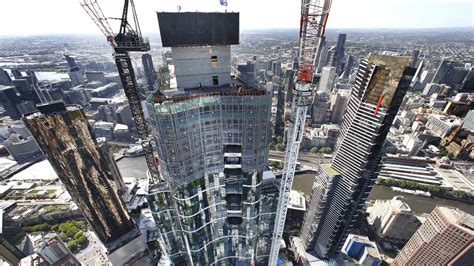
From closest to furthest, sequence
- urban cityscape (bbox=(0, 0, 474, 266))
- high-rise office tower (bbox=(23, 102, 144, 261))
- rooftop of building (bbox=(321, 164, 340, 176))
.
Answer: urban cityscape (bbox=(0, 0, 474, 266)) < high-rise office tower (bbox=(23, 102, 144, 261)) < rooftop of building (bbox=(321, 164, 340, 176))

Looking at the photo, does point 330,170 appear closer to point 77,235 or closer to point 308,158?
point 308,158

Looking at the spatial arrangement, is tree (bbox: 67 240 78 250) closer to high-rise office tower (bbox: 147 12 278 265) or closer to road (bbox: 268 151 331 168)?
high-rise office tower (bbox: 147 12 278 265)

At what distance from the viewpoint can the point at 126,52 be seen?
72438 millimetres

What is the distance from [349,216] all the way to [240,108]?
67431 millimetres

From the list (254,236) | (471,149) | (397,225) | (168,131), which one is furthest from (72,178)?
(471,149)

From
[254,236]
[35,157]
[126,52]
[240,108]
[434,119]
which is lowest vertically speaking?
[35,157]

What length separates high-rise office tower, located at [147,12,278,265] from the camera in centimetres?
4234

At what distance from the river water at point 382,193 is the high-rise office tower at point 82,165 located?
6632cm

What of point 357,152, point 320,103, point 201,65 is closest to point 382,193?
point 357,152

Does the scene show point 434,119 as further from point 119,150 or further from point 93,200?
point 119,150

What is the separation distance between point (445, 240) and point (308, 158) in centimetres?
9931

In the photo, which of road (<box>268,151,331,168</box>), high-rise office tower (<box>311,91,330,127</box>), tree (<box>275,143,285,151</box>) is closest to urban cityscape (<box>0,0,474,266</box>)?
road (<box>268,151,331,168</box>)

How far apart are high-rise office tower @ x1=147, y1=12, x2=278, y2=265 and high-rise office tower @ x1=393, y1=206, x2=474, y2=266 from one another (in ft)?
190

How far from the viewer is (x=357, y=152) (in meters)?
71.2
